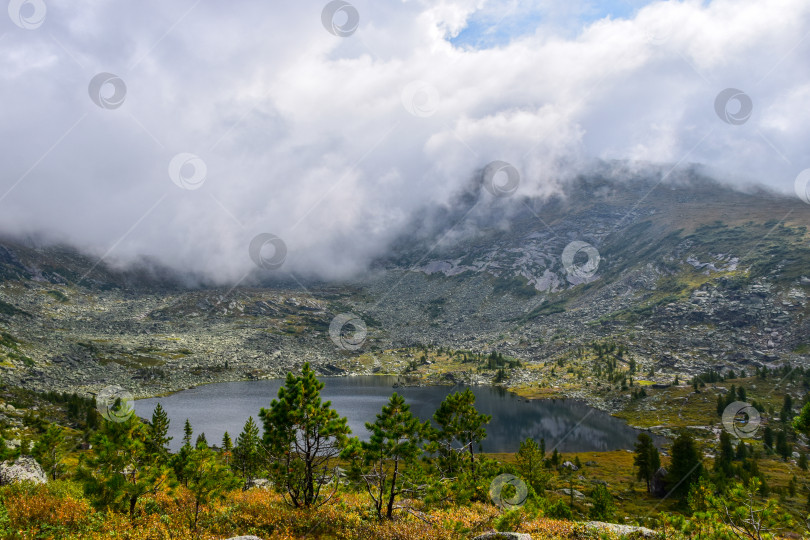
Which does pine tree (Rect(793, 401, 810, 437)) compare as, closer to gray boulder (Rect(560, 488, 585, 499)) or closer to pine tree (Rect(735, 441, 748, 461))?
gray boulder (Rect(560, 488, 585, 499))

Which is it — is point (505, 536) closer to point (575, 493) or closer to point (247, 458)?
point (247, 458)

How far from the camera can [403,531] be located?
69.5 feet

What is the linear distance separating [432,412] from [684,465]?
85913mm

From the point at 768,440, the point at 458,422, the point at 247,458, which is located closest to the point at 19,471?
the point at 247,458

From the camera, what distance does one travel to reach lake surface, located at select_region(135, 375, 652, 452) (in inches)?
4205

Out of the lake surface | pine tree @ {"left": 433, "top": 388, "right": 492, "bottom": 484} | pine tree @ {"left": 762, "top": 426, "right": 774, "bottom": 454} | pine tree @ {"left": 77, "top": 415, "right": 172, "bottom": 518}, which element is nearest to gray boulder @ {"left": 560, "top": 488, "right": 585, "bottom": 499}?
pine tree @ {"left": 433, "top": 388, "right": 492, "bottom": 484}

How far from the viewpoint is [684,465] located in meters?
59.8

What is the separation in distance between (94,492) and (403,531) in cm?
1633

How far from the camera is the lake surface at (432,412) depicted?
350ft

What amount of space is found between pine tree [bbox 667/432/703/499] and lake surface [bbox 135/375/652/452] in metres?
41.3

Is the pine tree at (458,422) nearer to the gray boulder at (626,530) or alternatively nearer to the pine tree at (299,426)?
the pine tree at (299,426)

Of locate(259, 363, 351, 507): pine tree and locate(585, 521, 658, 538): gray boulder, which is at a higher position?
locate(259, 363, 351, 507): pine tree

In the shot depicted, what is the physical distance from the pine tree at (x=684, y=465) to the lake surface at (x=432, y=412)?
41.3 m

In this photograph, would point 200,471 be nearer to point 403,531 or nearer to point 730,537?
point 403,531
